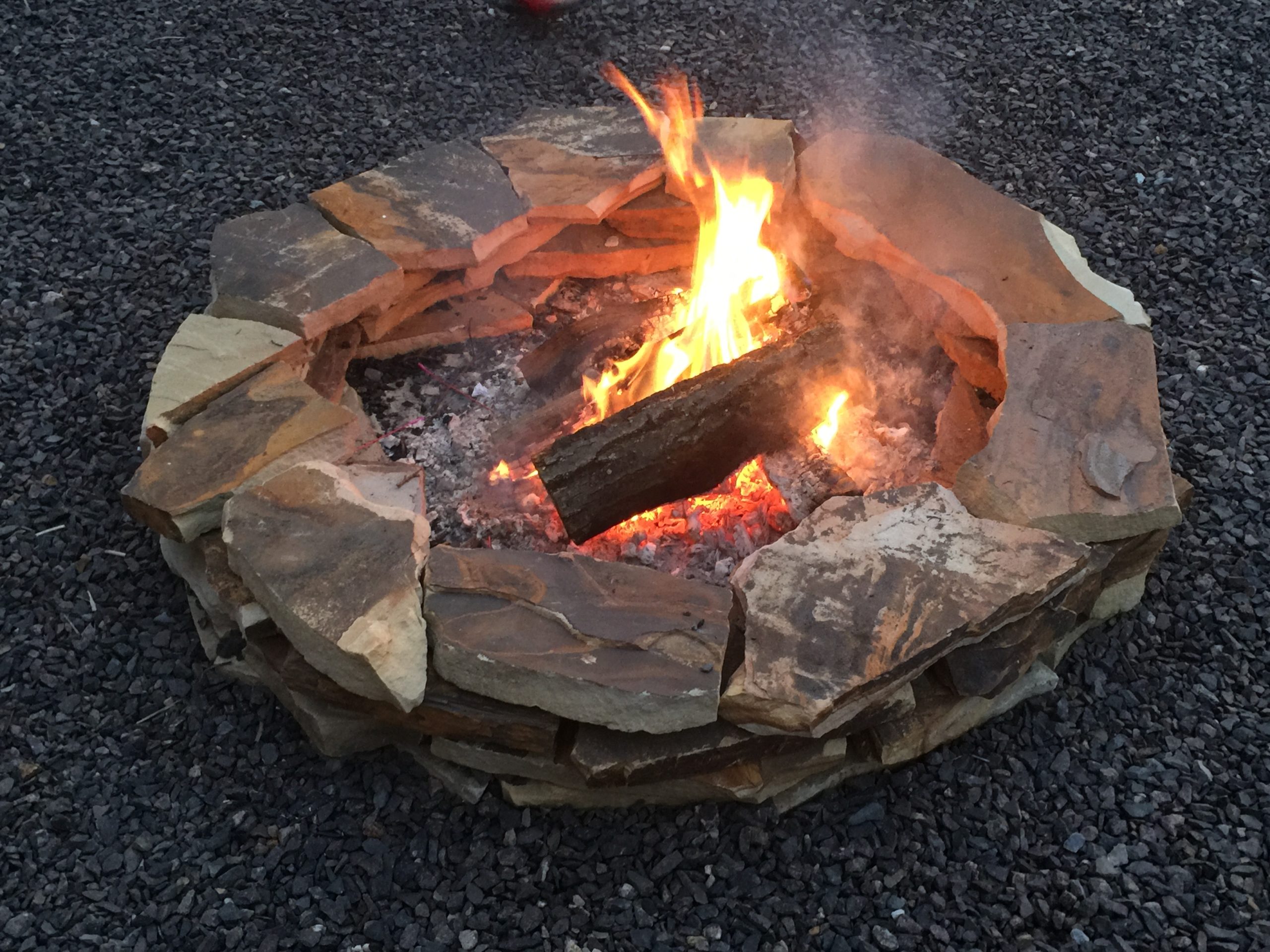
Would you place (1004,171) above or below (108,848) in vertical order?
above

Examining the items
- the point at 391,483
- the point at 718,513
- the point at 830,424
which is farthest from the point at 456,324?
the point at 830,424

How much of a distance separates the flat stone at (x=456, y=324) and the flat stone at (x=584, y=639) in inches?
52.5

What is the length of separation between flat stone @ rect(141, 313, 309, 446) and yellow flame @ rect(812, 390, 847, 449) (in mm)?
1635

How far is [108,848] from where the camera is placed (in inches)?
101

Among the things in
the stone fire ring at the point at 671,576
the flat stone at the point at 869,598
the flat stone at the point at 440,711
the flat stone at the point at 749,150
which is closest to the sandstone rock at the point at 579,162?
the flat stone at the point at 749,150

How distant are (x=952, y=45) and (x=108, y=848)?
5014 millimetres

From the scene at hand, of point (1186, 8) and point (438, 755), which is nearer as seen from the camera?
point (438, 755)

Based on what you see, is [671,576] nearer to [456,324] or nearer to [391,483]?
[391,483]

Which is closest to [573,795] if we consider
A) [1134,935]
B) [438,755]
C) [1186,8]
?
[438,755]

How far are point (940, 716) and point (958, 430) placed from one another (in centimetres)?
92

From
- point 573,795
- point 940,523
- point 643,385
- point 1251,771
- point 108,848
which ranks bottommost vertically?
point 108,848

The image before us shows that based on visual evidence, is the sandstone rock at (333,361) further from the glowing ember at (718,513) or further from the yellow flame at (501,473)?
the glowing ember at (718,513)

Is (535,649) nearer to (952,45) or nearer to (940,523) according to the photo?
(940,523)

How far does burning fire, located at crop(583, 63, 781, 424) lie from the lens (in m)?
3.34
